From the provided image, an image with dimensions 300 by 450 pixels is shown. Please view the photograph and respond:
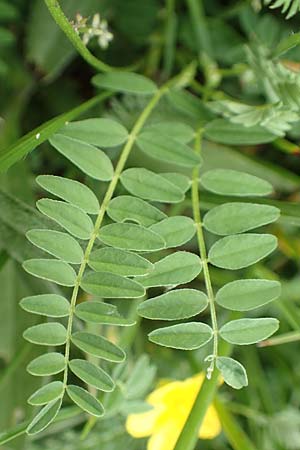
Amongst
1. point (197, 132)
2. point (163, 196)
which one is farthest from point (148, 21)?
point (163, 196)

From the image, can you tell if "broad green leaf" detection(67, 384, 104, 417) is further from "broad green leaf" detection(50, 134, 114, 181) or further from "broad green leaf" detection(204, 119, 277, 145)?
"broad green leaf" detection(204, 119, 277, 145)

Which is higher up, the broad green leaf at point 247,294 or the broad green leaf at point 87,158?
the broad green leaf at point 87,158

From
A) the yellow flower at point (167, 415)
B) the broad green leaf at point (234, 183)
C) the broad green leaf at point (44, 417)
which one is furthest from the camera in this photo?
the yellow flower at point (167, 415)

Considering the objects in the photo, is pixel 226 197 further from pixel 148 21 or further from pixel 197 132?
pixel 148 21

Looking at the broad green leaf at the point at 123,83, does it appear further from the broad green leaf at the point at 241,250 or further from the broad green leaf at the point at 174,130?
the broad green leaf at the point at 241,250

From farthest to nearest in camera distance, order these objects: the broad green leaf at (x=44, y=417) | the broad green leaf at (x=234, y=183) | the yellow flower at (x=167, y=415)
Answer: the yellow flower at (x=167, y=415), the broad green leaf at (x=234, y=183), the broad green leaf at (x=44, y=417)

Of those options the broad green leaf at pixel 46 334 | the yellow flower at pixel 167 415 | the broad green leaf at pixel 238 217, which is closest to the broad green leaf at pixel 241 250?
the broad green leaf at pixel 238 217

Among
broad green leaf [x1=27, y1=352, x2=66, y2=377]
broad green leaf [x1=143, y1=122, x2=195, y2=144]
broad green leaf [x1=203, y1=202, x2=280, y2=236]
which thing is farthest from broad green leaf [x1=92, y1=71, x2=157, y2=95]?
broad green leaf [x1=27, y1=352, x2=66, y2=377]

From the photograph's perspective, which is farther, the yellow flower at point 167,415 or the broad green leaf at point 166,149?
the yellow flower at point 167,415
